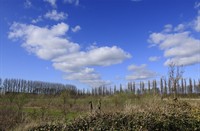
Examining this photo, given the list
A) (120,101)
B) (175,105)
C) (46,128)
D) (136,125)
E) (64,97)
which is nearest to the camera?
(46,128)

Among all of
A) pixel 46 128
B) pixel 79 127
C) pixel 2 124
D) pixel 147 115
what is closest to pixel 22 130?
pixel 46 128

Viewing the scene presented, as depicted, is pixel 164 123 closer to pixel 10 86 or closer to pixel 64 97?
pixel 64 97

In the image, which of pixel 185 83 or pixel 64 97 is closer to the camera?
pixel 64 97

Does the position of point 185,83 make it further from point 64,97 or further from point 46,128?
point 46,128

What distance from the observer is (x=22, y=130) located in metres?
10.3

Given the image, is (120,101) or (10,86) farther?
(10,86)

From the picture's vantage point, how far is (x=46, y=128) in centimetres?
1006

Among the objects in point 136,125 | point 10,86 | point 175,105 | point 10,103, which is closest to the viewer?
point 136,125

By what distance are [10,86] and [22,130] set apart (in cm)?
6741

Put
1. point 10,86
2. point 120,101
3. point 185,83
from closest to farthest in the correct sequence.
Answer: point 120,101, point 185,83, point 10,86

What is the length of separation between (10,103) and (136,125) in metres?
10.9

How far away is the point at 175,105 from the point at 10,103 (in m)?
10.6

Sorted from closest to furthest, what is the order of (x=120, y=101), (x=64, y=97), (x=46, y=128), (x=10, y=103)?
(x=46, y=128)
(x=10, y=103)
(x=64, y=97)
(x=120, y=101)

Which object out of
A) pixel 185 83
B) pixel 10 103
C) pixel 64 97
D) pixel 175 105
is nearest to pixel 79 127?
pixel 175 105
